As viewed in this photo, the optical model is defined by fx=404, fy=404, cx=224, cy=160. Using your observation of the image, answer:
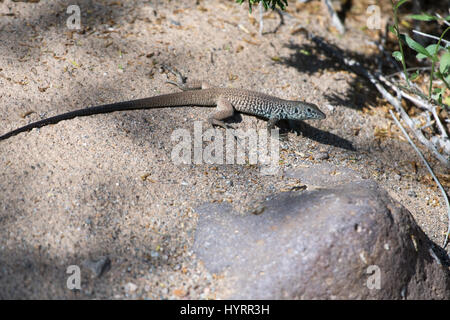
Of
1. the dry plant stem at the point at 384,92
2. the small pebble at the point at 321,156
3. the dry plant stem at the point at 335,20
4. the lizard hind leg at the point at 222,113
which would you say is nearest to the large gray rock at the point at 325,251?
the small pebble at the point at 321,156

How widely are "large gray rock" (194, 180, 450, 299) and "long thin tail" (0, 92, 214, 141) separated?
1827mm

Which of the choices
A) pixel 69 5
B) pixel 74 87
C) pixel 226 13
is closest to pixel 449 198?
pixel 226 13

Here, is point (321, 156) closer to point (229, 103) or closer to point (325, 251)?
point (229, 103)

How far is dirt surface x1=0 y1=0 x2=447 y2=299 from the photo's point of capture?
334 centimetres

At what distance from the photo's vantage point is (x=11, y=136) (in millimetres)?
4141

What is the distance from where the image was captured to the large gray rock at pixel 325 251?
315cm

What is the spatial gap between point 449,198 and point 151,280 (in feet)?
12.6

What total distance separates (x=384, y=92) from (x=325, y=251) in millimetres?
3964

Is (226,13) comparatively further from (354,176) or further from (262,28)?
(354,176)

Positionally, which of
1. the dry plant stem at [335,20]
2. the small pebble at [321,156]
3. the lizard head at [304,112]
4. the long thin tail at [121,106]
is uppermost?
the dry plant stem at [335,20]

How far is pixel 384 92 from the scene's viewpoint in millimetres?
6297

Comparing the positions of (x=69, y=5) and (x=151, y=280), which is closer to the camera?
(x=151, y=280)

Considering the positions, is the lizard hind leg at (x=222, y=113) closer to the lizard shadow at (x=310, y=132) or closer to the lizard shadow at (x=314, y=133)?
the lizard shadow at (x=310, y=132)

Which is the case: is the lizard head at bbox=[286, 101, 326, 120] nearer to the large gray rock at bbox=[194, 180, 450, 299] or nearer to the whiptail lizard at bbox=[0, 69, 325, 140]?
the whiptail lizard at bbox=[0, 69, 325, 140]
